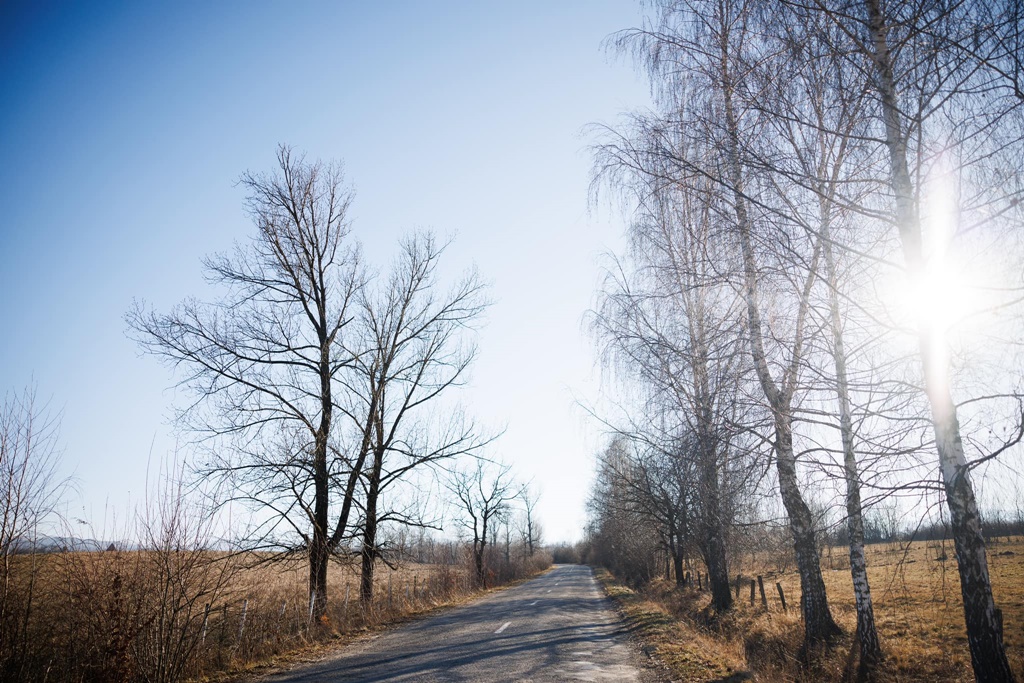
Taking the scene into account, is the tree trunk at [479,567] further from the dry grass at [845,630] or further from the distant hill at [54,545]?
the distant hill at [54,545]

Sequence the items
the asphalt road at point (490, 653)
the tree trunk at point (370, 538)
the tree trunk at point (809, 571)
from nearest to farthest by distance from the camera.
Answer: the asphalt road at point (490, 653) → the tree trunk at point (809, 571) → the tree trunk at point (370, 538)

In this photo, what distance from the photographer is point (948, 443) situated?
522cm

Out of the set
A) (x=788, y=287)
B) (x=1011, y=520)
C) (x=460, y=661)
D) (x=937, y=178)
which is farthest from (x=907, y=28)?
(x=460, y=661)

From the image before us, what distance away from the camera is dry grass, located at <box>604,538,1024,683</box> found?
7.75m

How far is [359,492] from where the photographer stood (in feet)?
49.7

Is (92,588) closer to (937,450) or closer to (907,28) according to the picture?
(937,450)

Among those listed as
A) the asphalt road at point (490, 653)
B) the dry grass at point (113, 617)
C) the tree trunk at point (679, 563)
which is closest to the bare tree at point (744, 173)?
the asphalt road at point (490, 653)

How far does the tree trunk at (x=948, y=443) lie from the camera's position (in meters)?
5.04

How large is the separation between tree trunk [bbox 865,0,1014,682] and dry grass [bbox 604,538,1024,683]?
0.83 ft

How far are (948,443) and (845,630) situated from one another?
24.9ft

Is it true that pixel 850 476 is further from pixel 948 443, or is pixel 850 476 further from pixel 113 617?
pixel 113 617

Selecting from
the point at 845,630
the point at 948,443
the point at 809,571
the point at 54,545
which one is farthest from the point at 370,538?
the point at 948,443

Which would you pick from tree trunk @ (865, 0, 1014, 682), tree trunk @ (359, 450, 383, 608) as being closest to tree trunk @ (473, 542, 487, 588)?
tree trunk @ (359, 450, 383, 608)

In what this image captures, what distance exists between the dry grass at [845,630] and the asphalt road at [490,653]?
3.21ft
